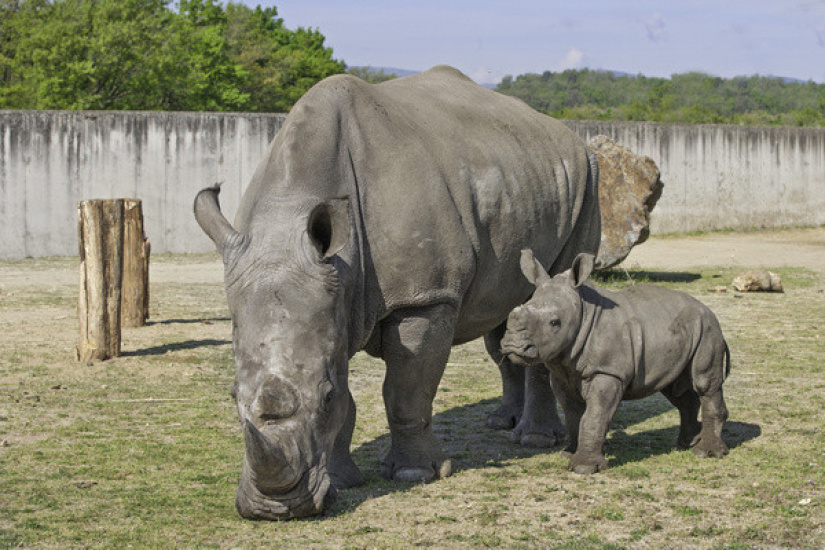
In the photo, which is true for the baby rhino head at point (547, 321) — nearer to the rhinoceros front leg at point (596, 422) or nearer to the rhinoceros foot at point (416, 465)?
the rhinoceros front leg at point (596, 422)

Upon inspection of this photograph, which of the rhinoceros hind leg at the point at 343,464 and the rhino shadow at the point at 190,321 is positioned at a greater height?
the rhino shadow at the point at 190,321

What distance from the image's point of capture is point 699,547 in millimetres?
4836

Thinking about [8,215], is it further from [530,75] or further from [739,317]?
[530,75]

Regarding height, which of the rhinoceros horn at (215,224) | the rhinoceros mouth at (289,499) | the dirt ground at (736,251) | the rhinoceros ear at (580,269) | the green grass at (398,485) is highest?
the rhinoceros horn at (215,224)

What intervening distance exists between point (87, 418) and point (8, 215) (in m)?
13.8

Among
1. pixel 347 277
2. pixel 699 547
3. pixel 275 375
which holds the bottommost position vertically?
pixel 699 547

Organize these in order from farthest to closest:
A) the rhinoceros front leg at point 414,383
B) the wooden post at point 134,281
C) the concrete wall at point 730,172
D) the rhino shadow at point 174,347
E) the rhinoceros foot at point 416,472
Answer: the concrete wall at point 730,172
the wooden post at point 134,281
the rhino shadow at point 174,347
the rhinoceros foot at point 416,472
the rhinoceros front leg at point 414,383

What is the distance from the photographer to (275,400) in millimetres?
4676

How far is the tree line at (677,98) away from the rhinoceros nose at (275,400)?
1735 inches

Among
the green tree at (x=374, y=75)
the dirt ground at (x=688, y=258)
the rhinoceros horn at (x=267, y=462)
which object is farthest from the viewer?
the green tree at (x=374, y=75)

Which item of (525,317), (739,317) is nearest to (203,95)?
(739,317)

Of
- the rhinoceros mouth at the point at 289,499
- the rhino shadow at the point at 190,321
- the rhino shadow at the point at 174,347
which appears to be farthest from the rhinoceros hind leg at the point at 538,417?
the rhino shadow at the point at 190,321

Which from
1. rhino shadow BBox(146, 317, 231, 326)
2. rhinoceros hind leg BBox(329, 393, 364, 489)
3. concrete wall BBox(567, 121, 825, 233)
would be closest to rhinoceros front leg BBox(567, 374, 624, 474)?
rhinoceros hind leg BBox(329, 393, 364, 489)

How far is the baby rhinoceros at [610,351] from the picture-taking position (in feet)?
19.8
